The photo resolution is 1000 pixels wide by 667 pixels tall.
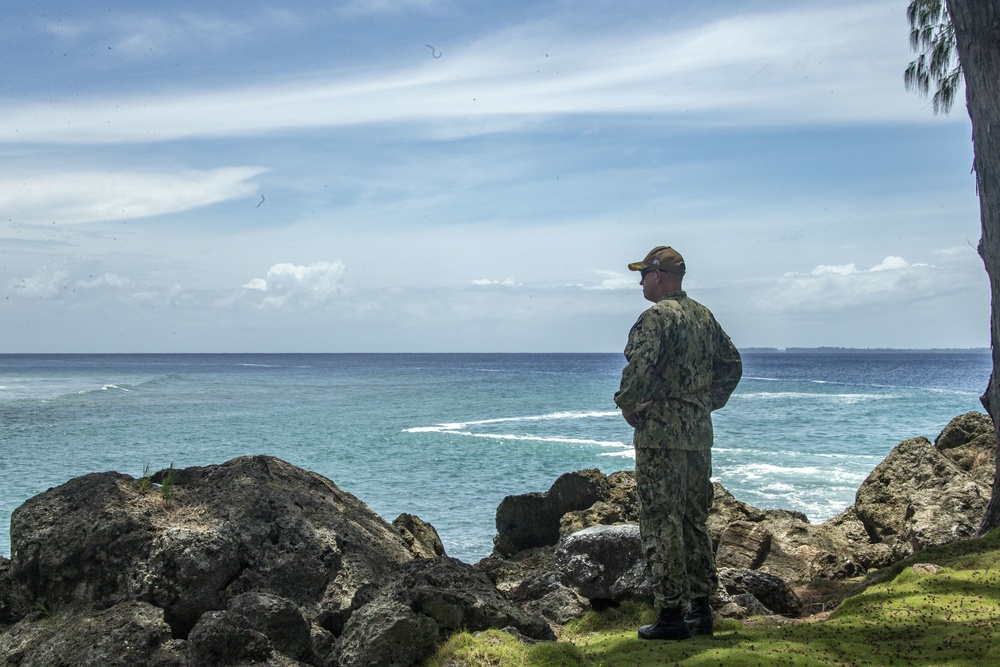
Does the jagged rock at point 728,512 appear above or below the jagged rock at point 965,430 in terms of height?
below

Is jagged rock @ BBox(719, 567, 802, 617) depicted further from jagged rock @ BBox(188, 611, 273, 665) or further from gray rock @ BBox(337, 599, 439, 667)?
jagged rock @ BBox(188, 611, 273, 665)

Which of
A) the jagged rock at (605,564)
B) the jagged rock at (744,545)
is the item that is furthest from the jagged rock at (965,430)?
the jagged rock at (605,564)

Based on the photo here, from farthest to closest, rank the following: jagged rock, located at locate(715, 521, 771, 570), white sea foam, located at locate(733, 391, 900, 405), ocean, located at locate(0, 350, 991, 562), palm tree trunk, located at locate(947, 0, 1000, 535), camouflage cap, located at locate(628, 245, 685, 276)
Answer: white sea foam, located at locate(733, 391, 900, 405), ocean, located at locate(0, 350, 991, 562), jagged rock, located at locate(715, 521, 771, 570), palm tree trunk, located at locate(947, 0, 1000, 535), camouflage cap, located at locate(628, 245, 685, 276)

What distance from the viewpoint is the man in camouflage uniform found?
18.4 ft

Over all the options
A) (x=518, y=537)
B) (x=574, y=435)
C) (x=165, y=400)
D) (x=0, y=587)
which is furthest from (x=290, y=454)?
(x=165, y=400)

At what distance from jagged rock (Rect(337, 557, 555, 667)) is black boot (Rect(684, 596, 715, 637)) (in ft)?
3.08

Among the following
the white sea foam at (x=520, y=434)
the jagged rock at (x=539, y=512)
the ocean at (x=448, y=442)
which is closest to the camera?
the jagged rock at (x=539, y=512)

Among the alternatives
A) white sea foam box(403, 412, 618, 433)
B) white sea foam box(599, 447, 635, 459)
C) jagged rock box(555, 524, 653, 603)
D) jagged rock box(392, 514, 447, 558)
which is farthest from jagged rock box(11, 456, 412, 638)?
white sea foam box(403, 412, 618, 433)

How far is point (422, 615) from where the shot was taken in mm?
5301

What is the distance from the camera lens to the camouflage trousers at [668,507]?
562cm

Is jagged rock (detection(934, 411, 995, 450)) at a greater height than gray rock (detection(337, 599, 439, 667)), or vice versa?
jagged rock (detection(934, 411, 995, 450))

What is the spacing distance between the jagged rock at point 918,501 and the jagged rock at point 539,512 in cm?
333

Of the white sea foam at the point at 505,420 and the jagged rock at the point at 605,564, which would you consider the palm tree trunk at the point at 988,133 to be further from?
the white sea foam at the point at 505,420

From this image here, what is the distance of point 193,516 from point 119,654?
140 cm
